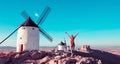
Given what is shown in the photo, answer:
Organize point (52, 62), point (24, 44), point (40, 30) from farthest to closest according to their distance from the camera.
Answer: point (40, 30) < point (24, 44) < point (52, 62)

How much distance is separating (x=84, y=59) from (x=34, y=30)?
1379 centimetres

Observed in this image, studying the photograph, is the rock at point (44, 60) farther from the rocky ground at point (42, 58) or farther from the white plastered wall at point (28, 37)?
the white plastered wall at point (28, 37)

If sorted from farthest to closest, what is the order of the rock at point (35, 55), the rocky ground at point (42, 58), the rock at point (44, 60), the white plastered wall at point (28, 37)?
the white plastered wall at point (28, 37), the rock at point (35, 55), the rock at point (44, 60), the rocky ground at point (42, 58)

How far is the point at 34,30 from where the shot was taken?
1955 inches

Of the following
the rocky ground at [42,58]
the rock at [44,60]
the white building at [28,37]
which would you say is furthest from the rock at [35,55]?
the white building at [28,37]

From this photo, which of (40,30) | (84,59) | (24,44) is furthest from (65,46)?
(84,59)

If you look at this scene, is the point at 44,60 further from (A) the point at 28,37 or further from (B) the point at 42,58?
(A) the point at 28,37

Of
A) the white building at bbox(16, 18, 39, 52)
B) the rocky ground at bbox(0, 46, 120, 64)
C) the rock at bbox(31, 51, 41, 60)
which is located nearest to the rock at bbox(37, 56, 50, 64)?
the rocky ground at bbox(0, 46, 120, 64)

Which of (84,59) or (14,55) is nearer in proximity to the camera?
(84,59)

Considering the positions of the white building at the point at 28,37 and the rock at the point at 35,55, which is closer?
the rock at the point at 35,55

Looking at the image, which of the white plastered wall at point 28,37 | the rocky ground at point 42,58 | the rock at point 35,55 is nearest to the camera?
the rocky ground at point 42,58

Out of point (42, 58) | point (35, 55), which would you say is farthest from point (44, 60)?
point (35, 55)

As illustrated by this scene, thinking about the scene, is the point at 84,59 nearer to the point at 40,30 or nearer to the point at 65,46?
the point at 40,30

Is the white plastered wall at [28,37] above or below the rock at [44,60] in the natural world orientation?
above
